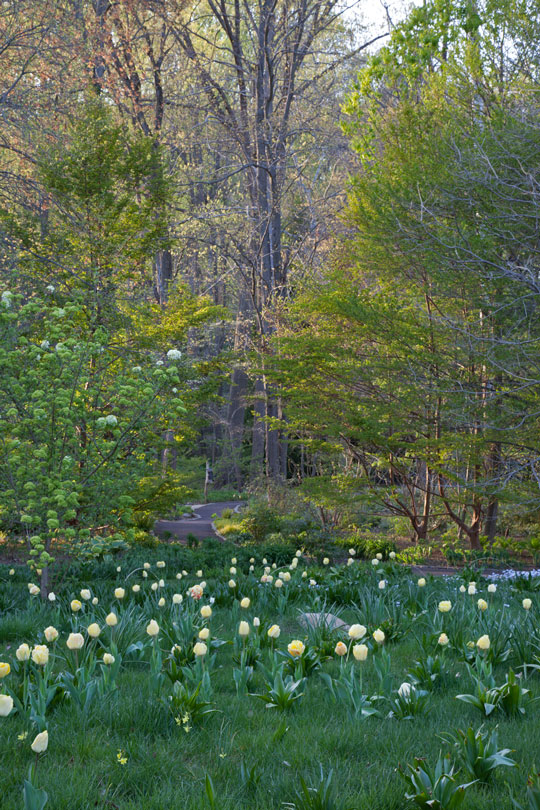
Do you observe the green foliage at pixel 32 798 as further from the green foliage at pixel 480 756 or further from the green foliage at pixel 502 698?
the green foliage at pixel 502 698

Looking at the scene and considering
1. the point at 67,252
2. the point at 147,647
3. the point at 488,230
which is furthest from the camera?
the point at 67,252

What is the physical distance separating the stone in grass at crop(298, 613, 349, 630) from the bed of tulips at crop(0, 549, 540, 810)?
0.08 ft

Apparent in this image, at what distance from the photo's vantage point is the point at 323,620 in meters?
4.54

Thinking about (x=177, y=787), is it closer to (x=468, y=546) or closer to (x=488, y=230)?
(x=488, y=230)

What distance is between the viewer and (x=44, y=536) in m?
5.91

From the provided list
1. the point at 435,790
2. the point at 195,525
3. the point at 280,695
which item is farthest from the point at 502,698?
the point at 195,525

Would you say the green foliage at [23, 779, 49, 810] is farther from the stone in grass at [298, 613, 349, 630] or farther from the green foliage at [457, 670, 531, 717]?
the stone in grass at [298, 613, 349, 630]

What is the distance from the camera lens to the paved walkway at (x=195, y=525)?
14.7m

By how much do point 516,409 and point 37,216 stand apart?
901 centimetres

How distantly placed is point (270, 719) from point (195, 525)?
48.0ft

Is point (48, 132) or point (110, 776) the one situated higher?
point (48, 132)

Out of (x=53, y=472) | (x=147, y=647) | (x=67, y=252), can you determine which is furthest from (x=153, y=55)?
(x=147, y=647)

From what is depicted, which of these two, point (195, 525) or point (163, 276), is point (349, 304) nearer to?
point (195, 525)

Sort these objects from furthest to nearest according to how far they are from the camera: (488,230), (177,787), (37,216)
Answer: (37,216) → (488,230) → (177,787)
